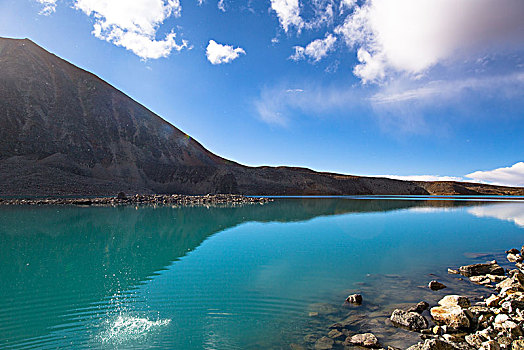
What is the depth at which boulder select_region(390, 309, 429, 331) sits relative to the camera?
17.0 ft

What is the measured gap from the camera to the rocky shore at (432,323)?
450 cm

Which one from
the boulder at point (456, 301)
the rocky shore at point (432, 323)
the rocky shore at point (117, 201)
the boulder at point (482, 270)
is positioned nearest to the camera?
the rocky shore at point (432, 323)

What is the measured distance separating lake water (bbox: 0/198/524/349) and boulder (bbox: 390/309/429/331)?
0.24 metres

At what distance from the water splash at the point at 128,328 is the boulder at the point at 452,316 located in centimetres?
509

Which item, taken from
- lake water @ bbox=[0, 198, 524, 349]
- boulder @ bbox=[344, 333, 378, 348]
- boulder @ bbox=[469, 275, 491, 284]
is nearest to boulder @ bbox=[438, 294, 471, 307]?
lake water @ bbox=[0, 198, 524, 349]

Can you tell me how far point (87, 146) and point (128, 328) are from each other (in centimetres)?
7043

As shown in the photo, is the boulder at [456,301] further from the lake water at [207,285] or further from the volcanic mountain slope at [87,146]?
the volcanic mountain slope at [87,146]

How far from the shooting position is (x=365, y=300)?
6605 mm

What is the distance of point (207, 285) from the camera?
7668mm

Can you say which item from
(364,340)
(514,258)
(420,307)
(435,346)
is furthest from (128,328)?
(514,258)

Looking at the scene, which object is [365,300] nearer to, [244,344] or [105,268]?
[244,344]

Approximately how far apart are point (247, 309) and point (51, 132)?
237 feet

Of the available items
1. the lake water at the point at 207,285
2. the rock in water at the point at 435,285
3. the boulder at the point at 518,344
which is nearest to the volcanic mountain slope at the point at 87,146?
the lake water at the point at 207,285

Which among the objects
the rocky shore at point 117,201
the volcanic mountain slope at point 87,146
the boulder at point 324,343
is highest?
the volcanic mountain slope at point 87,146
